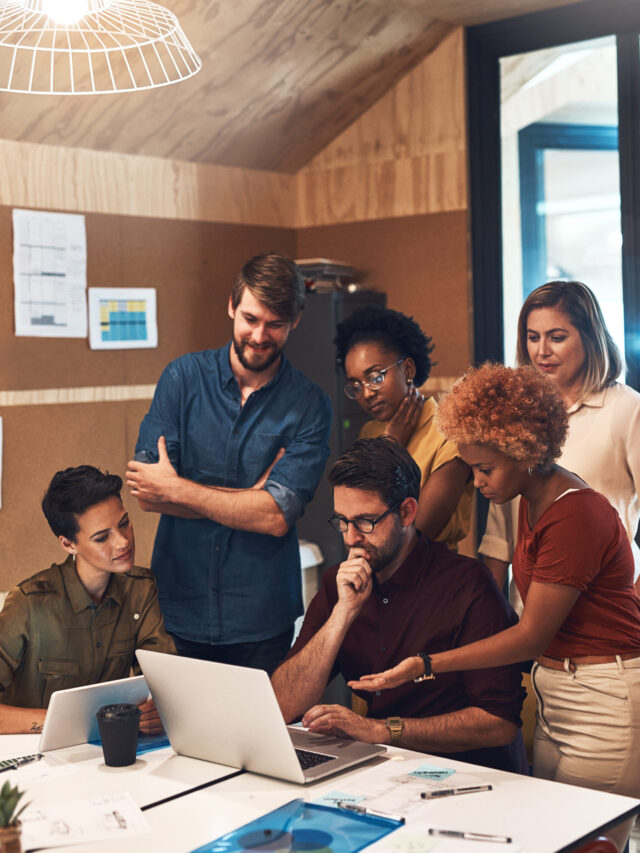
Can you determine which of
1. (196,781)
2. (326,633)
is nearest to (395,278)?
(326,633)

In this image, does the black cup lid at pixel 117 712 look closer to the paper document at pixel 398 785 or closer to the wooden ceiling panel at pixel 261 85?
the paper document at pixel 398 785

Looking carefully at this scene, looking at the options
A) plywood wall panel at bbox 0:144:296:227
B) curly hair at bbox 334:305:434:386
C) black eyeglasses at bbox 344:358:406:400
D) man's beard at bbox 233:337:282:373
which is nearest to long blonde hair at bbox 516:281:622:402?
curly hair at bbox 334:305:434:386

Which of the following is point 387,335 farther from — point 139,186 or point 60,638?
point 139,186

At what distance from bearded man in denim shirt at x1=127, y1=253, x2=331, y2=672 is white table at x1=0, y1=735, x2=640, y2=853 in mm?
850

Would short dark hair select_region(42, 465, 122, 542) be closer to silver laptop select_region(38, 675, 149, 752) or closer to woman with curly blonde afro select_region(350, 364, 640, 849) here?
silver laptop select_region(38, 675, 149, 752)

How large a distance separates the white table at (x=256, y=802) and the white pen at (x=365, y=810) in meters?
0.06

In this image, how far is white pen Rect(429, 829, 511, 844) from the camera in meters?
1.59

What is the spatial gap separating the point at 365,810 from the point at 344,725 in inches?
14.1

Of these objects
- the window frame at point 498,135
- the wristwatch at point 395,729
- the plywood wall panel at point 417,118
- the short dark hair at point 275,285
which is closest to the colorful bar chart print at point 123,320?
the short dark hair at point 275,285

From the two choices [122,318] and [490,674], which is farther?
[122,318]

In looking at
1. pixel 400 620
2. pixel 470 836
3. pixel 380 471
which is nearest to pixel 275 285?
pixel 380 471

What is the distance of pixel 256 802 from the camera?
177 cm

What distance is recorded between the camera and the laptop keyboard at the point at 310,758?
1922 millimetres

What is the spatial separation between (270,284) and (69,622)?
1008mm
